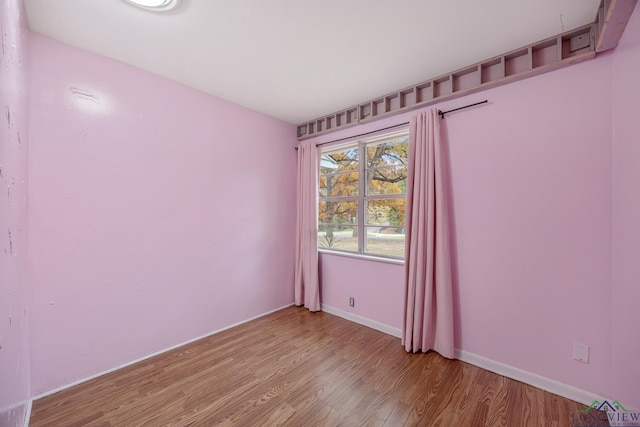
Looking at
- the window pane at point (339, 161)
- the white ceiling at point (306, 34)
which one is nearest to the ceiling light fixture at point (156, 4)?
the white ceiling at point (306, 34)

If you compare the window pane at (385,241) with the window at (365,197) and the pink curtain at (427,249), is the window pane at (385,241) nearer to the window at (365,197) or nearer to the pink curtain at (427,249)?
the window at (365,197)

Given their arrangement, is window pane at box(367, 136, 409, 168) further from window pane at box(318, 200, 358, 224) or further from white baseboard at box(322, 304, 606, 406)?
white baseboard at box(322, 304, 606, 406)

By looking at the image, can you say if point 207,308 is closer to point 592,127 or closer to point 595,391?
point 595,391

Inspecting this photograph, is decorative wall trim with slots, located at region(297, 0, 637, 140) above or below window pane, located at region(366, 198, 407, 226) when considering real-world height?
above

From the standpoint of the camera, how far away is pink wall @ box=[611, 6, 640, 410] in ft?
4.56

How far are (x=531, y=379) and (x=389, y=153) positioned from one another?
2.46 metres

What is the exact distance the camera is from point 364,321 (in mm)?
2961

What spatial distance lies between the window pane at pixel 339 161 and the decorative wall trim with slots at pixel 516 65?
1.57 ft

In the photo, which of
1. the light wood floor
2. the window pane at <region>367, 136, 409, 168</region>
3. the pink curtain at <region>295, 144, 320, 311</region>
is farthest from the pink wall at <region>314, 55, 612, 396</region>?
the pink curtain at <region>295, 144, 320, 311</region>

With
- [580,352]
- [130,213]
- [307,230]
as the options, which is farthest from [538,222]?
[130,213]

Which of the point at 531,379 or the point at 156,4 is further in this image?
the point at 531,379

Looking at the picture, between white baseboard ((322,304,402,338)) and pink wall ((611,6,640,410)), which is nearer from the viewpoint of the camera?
pink wall ((611,6,640,410))

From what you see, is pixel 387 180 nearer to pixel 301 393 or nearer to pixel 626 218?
pixel 626 218

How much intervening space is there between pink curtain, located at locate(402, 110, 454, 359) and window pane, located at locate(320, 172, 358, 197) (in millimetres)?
953
